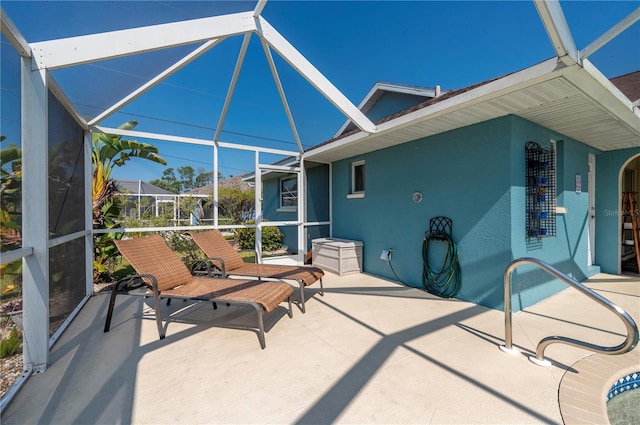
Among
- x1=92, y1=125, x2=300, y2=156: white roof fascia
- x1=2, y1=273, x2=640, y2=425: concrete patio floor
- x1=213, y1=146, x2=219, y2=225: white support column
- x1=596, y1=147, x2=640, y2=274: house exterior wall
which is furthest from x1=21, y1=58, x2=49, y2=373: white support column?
x1=596, y1=147, x2=640, y2=274: house exterior wall

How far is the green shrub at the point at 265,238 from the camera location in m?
10.9

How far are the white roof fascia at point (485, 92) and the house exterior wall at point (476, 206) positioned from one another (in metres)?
0.92

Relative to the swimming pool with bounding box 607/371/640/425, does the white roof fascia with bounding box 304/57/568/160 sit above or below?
above

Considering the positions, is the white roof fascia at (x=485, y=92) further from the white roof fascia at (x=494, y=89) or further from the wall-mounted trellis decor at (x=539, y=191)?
the wall-mounted trellis decor at (x=539, y=191)

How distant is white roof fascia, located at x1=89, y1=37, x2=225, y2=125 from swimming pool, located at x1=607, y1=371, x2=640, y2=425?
6.13 m

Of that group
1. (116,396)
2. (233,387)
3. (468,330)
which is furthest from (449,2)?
(116,396)

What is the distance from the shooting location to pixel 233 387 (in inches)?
94.0

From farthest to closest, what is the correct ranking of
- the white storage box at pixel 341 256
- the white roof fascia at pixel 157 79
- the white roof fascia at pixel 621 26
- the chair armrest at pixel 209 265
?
the white storage box at pixel 341 256
the chair armrest at pixel 209 265
the white roof fascia at pixel 157 79
the white roof fascia at pixel 621 26

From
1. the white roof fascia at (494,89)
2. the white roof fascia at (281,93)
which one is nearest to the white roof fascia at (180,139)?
the white roof fascia at (281,93)

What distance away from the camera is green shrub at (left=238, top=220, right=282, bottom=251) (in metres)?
10.9

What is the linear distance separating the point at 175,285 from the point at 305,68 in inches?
148

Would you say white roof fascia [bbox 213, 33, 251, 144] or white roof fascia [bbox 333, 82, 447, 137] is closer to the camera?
Answer: white roof fascia [bbox 213, 33, 251, 144]

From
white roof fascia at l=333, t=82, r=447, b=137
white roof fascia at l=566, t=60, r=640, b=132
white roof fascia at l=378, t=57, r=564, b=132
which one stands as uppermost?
white roof fascia at l=333, t=82, r=447, b=137

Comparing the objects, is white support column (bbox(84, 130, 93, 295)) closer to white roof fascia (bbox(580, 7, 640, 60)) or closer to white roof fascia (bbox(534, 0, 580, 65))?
white roof fascia (bbox(534, 0, 580, 65))
